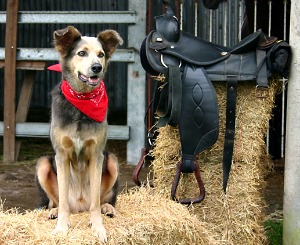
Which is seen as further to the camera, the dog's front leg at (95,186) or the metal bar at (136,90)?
the metal bar at (136,90)

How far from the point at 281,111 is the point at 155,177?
12.1 ft

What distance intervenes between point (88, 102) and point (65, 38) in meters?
0.43

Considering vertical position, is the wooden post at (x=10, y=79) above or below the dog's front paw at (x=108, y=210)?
above

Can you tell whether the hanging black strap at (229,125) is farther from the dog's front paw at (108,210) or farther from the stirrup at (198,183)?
the dog's front paw at (108,210)

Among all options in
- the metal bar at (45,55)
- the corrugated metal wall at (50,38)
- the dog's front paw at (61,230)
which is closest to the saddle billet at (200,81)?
the dog's front paw at (61,230)

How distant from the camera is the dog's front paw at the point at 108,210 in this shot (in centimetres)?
435

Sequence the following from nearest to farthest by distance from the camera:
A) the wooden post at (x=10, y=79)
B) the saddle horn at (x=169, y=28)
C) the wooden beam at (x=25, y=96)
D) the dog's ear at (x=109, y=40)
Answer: the dog's ear at (x=109, y=40) < the saddle horn at (x=169, y=28) < the wooden post at (x=10, y=79) < the wooden beam at (x=25, y=96)

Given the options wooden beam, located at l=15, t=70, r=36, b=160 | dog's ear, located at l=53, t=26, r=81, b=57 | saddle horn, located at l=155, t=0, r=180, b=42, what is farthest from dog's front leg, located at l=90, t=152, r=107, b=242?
wooden beam, located at l=15, t=70, r=36, b=160

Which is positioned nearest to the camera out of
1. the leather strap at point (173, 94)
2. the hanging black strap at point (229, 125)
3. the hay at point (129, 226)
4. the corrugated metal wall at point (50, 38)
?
the hay at point (129, 226)

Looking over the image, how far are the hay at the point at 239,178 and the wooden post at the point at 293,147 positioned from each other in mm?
212

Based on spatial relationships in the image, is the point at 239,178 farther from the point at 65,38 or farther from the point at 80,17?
the point at 80,17

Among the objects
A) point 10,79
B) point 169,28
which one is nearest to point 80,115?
point 169,28

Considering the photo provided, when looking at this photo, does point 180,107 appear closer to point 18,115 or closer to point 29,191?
point 29,191

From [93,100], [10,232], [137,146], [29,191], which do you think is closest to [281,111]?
[137,146]
